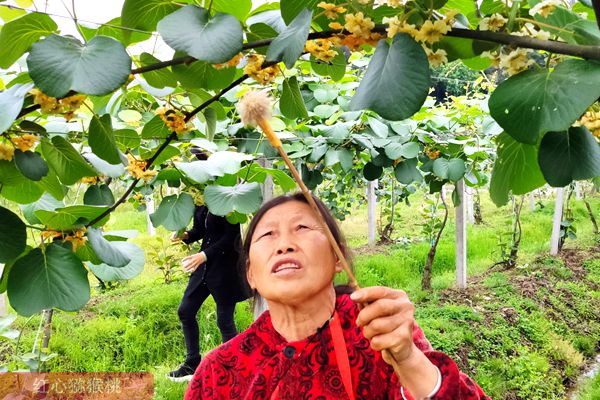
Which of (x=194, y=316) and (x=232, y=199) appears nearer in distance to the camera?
(x=232, y=199)

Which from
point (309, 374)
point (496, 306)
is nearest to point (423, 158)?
point (496, 306)

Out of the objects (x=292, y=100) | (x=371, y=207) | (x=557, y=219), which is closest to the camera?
(x=292, y=100)

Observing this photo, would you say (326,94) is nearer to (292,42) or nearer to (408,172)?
(408,172)

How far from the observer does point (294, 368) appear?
0.86 m

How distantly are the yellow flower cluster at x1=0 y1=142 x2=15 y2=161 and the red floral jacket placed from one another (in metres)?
0.46

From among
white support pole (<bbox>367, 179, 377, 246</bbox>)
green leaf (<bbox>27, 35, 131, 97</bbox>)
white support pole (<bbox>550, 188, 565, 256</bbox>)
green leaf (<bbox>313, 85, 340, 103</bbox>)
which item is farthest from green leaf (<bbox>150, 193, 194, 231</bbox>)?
white support pole (<bbox>550, 188, 565, 256</bbox>)

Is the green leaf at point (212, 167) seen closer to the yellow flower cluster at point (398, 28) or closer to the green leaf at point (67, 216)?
the green leaf at point (67, 216)

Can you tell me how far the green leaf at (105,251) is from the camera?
2.48 ft

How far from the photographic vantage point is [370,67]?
47cm

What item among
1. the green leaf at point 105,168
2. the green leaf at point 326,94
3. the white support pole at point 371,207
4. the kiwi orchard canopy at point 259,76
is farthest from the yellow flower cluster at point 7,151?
the white support pole at point 371,207

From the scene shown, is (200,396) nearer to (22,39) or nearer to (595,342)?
(22,39)

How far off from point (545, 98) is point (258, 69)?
1.05 ft

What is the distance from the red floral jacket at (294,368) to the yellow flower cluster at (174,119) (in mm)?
363

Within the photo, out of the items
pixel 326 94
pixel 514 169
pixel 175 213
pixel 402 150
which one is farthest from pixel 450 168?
pixel 514 169
